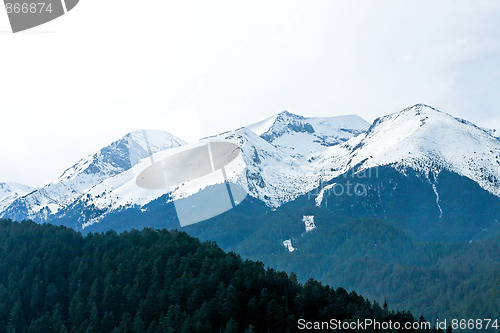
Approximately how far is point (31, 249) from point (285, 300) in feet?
265

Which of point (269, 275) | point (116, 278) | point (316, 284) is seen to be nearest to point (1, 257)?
point (116, 278)

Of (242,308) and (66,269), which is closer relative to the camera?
(242,308)

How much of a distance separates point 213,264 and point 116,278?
2556 cm

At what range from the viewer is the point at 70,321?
122m

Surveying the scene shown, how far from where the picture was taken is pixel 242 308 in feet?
359

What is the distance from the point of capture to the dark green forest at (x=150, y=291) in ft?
350

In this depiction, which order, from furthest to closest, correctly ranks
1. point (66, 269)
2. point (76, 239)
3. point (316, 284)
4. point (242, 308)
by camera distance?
1. point (76, 239)
2. point (66, 269)
3. point (316, 284)
4. point (242, 308)

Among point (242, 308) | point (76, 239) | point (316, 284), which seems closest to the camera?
point (242, 308)

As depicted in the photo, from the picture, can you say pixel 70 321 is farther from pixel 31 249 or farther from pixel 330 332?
pixel 330 332

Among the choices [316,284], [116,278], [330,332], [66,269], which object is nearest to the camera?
[330,332]

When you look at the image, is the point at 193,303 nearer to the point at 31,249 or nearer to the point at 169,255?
the point at 169,255

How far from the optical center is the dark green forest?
10675cm

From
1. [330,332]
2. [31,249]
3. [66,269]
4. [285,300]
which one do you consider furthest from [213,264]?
[31,249]

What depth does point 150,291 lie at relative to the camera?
394 ft
